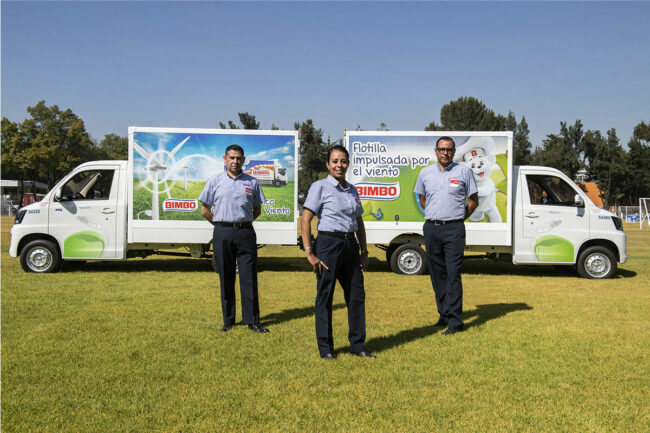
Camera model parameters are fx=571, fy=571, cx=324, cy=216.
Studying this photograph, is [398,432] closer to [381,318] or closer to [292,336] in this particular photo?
[292,336]

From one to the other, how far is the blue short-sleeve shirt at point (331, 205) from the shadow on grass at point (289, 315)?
2141mm

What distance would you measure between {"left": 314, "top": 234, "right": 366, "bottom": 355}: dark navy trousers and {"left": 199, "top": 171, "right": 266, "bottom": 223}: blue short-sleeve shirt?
1.47 metres

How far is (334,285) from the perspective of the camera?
5133 mm

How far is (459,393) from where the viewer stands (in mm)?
4270

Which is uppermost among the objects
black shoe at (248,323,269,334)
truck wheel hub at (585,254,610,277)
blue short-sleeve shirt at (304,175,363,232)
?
blue short-sleeve shirt at (304,175,363,232)

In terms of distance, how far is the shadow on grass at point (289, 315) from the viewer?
6.95m

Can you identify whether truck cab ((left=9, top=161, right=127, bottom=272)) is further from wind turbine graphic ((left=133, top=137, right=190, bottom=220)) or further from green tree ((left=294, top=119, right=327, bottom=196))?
green tree ((left=294, top=119, right=327, bottom=196))

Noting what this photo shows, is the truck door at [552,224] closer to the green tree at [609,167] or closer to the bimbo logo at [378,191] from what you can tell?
the bimbo logo at [378,191]

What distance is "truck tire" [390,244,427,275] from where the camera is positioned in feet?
38.0

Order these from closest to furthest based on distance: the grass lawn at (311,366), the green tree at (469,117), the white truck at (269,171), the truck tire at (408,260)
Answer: the grass lawn at (311,366)
the white truck at (269,171)
the truck tire at (408,260)
the green tree at (469,117)

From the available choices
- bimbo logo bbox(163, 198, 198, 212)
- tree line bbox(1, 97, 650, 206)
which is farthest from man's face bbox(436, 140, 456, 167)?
tree line bbox(1, 97, 650, 206)

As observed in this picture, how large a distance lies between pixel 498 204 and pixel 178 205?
6.34 m

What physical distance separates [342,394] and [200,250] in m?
7.98

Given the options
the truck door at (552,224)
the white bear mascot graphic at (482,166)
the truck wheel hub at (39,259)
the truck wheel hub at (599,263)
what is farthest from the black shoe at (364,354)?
the truck wheel hub at (39,259)
